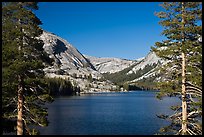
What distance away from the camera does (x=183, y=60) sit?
2772 cm

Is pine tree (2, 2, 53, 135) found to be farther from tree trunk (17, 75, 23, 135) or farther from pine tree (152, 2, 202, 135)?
pine tree (152, 2, 202, 135)

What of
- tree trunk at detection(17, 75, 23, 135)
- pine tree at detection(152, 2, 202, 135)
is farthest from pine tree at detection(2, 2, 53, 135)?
pine tree at detection(152, 2, 202, 135)

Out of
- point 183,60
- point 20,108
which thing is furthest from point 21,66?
point 183,60

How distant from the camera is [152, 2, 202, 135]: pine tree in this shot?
26531 mm

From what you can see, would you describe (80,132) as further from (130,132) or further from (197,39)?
(197,39)

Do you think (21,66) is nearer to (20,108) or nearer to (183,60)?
(20,108)

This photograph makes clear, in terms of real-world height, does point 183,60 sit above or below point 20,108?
above

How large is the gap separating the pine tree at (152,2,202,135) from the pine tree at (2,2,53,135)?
39.3 feet

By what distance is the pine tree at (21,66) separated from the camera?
26.1 metres

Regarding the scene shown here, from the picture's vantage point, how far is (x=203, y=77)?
2444 cm

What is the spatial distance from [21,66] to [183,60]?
15346 millimetres

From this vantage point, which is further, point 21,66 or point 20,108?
point 20,108

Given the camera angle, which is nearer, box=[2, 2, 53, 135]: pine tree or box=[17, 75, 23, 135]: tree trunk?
box=[2, 2, 53, 135]: pine tree

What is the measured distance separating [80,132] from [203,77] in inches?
1524
